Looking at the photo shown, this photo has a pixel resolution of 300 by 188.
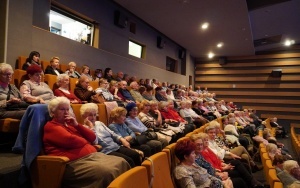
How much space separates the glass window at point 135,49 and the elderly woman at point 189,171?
14.2 ft

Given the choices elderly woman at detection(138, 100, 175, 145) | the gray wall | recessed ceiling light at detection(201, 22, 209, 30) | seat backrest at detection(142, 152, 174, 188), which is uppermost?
recessed ceiling light at detection(201, 22, 209, 30)

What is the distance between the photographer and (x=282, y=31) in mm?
7875

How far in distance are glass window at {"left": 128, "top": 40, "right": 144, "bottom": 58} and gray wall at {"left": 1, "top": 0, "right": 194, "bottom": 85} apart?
0.14 metres

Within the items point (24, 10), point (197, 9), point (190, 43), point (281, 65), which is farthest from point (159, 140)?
point (281, 65)

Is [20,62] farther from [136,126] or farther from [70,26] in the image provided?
[70,26]

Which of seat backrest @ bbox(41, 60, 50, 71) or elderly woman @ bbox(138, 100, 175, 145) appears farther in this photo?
seat backrest @ bbox(41, 60, 50, 71)

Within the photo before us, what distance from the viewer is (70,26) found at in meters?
4.54

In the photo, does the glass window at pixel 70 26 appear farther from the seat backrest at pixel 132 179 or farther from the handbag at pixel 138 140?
the seat backrest at pixel 132 179

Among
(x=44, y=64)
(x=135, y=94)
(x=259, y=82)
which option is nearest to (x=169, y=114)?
(x=135, y=94)

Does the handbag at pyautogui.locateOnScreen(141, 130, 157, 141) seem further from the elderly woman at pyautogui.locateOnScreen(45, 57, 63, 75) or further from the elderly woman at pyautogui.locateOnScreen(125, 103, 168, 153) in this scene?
the elderly woman at pyautogui.locateOnScreen(45, 57, 63, 75)

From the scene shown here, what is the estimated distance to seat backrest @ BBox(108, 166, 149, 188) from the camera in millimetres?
1097

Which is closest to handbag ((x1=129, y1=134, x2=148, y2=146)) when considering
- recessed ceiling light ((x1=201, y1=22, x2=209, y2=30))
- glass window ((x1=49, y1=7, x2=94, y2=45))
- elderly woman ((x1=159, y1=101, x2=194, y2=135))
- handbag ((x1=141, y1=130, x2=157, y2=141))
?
handbag ((x1=141, y1=130, x2=157, y2=141))

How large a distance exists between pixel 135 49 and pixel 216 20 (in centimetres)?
202

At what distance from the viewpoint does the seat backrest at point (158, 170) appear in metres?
1.49
